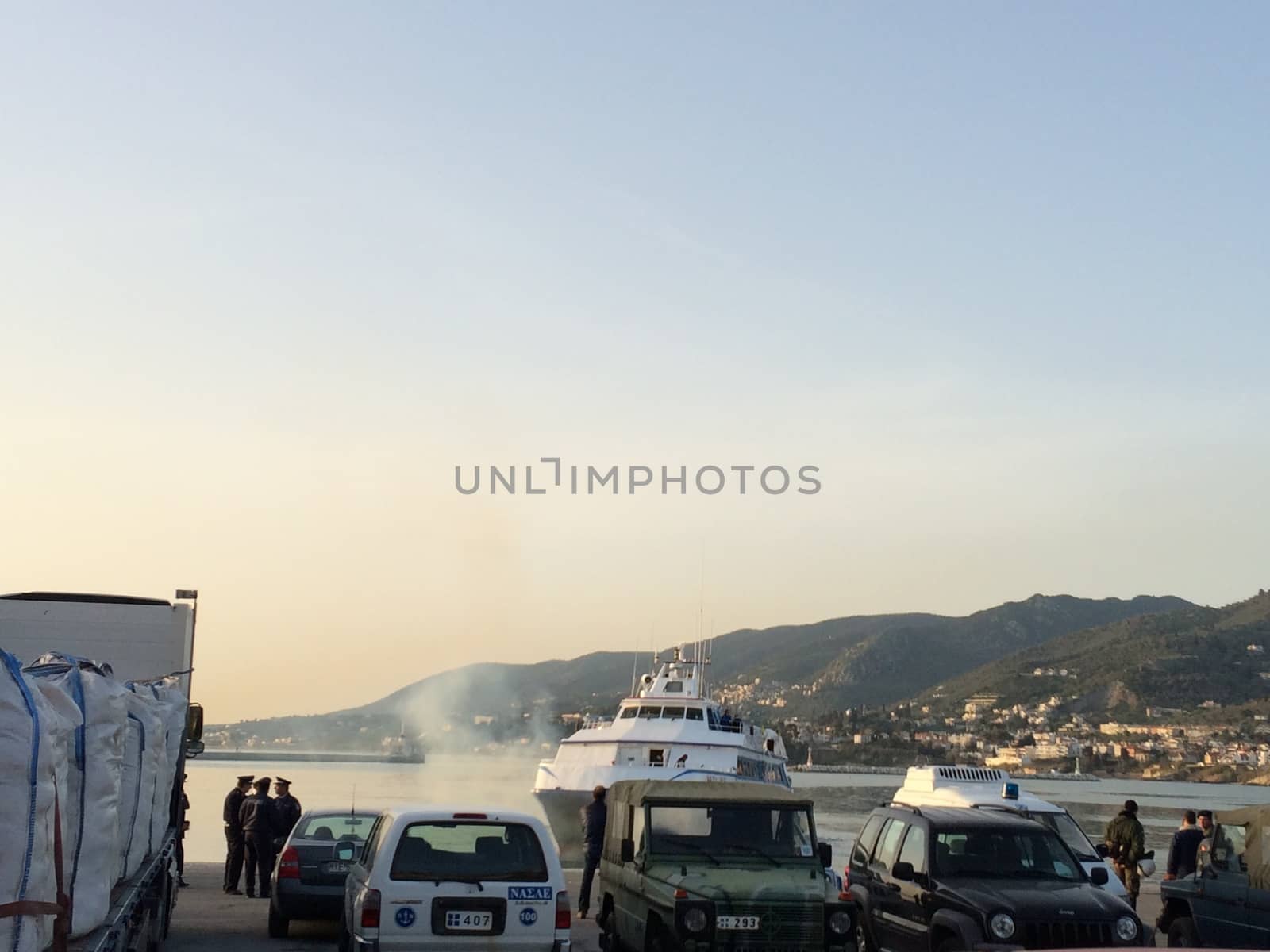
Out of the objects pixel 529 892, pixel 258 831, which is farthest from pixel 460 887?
pixel 258 831

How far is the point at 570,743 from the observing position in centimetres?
3747

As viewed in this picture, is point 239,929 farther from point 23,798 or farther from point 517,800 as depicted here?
point 517,800

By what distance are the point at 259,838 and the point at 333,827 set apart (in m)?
3.41

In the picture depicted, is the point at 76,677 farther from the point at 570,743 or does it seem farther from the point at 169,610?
the point at 570,743

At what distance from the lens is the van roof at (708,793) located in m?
11.2

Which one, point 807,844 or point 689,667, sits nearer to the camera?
point 807,844

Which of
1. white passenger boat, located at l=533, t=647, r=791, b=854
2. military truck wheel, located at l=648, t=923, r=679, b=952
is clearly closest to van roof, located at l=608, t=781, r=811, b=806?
military truck wheel, located at l=648, t=923, r=679, b=952

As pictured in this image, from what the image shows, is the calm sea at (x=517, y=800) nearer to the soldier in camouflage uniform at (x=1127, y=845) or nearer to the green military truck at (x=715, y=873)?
the soldier in camouflage uniform at (x=1127, y=845)

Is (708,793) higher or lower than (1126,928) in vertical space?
higher

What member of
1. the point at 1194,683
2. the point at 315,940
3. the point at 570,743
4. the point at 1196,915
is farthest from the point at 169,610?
the point at 1194,683

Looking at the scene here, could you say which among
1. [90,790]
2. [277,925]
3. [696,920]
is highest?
[90,790]

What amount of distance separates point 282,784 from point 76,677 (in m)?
12.4

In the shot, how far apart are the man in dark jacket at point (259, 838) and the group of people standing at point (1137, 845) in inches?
407

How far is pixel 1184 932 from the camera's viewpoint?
12242mm
